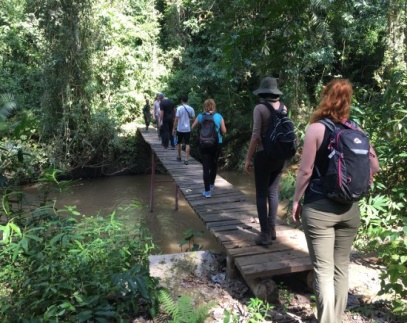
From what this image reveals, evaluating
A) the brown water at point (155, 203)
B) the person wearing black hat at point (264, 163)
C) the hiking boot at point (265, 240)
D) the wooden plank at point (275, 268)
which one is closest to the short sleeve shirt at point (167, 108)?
the brown water at point (155, 203)

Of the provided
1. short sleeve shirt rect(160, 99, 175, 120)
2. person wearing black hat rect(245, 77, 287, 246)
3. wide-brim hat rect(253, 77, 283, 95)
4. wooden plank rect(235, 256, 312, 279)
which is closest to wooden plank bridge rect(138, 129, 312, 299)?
wooden plank rect(235, 256, 312, 279)

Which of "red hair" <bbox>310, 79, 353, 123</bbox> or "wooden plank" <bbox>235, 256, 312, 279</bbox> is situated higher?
"red hair" <bbox>310, 79, 353, 123</bbox>

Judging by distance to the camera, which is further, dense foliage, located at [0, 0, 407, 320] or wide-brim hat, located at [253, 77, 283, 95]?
dense foliage, located at [0, 0, 407, 320]

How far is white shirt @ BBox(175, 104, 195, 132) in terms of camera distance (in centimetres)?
800

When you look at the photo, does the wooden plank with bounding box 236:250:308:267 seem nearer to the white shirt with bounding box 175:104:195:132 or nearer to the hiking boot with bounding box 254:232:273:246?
the hiking boot with bounding box 254:232:273:246

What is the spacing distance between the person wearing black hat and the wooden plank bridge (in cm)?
22

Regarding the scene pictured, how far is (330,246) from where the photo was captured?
2430 mm

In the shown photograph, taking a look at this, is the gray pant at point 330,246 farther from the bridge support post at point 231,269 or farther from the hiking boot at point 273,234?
the hiking boot at point 273,234

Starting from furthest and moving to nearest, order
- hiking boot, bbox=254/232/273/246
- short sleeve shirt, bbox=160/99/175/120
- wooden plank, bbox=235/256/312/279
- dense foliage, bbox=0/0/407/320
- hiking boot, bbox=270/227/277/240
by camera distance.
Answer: dense foliage, bbox=0/0/407/320 < short sleeve shirt, bbox=160/99/175/120 < hiking boot, bbox=270/227/277/240 < hiking boot, bbox=254/232/273/246 < wooden plank, bbox=235/256/312/279

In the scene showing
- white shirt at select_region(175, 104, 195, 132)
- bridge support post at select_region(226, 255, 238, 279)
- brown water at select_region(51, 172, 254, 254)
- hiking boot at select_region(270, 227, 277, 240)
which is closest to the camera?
bridge support post at select_region(226, 255, 238, 279)

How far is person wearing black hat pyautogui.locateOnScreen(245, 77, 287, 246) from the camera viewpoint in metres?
3.43

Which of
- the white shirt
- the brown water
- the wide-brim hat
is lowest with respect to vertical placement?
the brown water

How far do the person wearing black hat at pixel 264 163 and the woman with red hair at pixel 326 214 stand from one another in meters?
0.94

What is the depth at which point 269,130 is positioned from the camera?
3381mm
